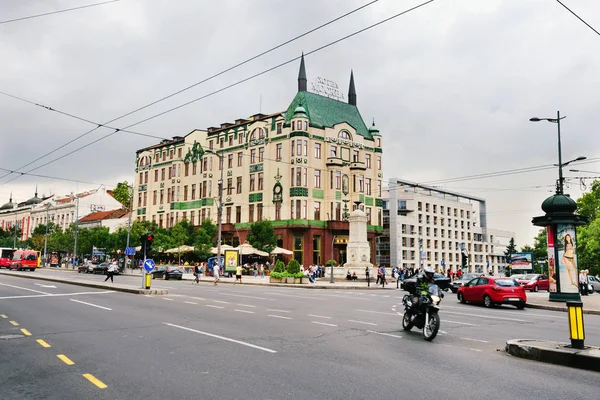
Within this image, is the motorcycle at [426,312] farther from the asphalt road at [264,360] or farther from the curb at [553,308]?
the curb at [553,308]

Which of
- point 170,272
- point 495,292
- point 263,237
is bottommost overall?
point 495,292

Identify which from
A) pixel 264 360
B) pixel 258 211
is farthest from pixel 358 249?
pixel 264 360

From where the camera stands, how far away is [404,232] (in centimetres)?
8969

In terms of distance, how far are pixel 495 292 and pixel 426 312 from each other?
A: 11455mm

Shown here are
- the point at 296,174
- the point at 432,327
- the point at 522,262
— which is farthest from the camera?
the point at 296,174

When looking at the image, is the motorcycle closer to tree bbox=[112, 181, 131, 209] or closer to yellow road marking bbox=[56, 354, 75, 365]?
yellow road marking bbox=[56, 354, 75, 365]

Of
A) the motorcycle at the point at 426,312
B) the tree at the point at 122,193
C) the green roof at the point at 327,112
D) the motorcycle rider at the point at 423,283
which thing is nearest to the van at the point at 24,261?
the green roof at the point at 327,112

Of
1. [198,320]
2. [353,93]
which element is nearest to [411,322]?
[198,320]

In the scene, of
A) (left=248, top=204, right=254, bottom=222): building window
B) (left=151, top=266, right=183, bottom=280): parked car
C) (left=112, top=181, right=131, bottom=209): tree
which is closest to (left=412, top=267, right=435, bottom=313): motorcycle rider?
(left=151, top=266, right=183, bottom=280): parked car

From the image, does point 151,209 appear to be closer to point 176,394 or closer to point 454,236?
point 454,236

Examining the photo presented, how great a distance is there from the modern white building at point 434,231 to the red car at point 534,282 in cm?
3954

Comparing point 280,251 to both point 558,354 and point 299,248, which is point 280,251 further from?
point 558,354

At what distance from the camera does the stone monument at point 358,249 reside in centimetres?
4444

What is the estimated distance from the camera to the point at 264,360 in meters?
7.90
